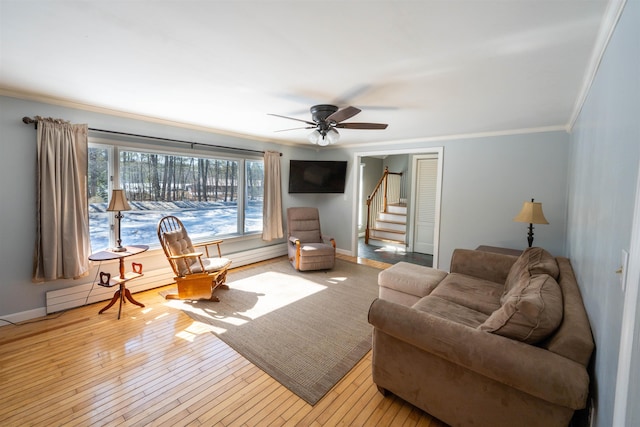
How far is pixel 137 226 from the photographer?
12.3ft

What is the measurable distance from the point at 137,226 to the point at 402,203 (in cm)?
642

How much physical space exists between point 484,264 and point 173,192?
432 centimetres

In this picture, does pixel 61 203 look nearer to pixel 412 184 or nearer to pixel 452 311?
pixel 452 311

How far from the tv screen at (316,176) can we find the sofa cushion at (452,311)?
141 inches

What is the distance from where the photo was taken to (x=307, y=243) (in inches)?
197

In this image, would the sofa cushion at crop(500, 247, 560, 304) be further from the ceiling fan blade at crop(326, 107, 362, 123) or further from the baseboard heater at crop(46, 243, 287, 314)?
the baseboard heater at crop(46, 243, 287, 314)

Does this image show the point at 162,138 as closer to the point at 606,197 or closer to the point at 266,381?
the point at 266,381

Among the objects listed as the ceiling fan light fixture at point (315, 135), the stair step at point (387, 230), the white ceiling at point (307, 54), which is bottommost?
the stair step at point (387, 230)

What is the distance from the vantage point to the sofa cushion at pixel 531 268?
2102mm

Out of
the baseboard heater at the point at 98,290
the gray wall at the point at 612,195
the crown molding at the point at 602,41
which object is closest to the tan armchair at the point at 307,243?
the baseboard heater at the point at 98,290

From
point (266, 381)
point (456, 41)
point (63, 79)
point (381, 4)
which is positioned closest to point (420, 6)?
point (381, 4)

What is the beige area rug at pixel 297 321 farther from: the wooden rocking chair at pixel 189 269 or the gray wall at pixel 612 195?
the gray wall at pixel 612 195

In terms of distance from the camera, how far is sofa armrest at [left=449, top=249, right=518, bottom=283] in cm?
289

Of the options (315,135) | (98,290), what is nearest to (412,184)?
(315,135)
